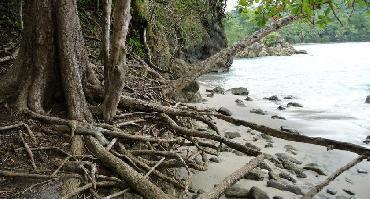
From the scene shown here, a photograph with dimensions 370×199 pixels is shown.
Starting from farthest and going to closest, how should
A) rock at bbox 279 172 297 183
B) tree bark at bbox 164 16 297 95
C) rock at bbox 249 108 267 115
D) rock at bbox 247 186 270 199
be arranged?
rock at bbox 249 108 267 115
tree bark at bbox 164 16 297 95
rock at bbox 279 172 297 183
rock at bbox 247 186 270 199

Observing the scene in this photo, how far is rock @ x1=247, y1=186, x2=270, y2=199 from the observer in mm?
5207

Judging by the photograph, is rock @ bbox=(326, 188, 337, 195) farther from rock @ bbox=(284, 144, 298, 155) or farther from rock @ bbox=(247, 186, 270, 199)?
rock @ bbox=(284, 144, 298, 155)

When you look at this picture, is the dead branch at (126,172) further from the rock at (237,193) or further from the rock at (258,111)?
the rock at (258,111)

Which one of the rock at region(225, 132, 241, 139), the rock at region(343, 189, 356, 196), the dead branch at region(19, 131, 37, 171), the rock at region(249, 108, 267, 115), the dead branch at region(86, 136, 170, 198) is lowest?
the rock at region(343, 189, 356, 196)

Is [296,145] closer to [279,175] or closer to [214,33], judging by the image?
[279,175]

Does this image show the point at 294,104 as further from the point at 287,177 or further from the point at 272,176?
the point at 272,176

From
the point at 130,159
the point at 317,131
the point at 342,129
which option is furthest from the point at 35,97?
the point at 342,129

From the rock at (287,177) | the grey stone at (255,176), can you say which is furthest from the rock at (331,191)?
the grey stone at (255,176)

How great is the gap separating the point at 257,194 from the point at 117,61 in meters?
2.68

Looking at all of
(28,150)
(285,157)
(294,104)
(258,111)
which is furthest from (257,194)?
(294,104)

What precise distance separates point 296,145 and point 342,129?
2.67 meters

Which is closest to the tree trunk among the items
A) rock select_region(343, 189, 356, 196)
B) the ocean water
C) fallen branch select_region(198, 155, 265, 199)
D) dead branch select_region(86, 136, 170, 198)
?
dead branch select_region(86, 136, 170, 198)

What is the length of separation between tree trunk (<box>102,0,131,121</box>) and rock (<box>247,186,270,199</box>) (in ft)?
7.19

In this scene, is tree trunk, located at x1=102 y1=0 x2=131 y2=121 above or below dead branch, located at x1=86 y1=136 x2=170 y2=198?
above
